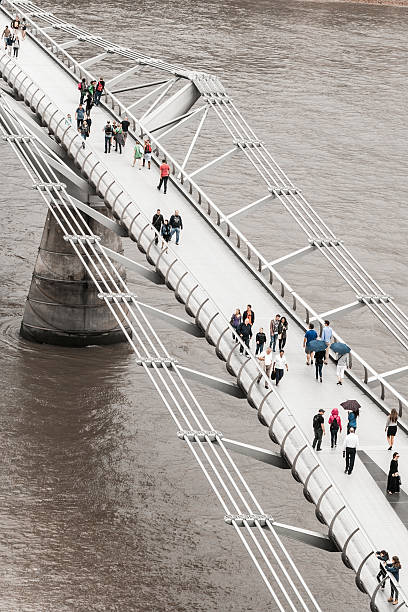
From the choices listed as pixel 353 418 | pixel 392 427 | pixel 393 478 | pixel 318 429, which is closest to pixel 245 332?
pixel 353 418

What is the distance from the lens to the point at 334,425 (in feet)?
89.2

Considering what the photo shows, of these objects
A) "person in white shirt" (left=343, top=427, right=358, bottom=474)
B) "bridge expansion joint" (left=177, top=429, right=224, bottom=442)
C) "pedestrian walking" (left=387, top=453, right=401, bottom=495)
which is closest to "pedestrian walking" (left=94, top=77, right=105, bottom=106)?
"bridge expansion joint" (left=177, top=429, right=224, bottom=442)

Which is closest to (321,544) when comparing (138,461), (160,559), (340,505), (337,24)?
(340,505)

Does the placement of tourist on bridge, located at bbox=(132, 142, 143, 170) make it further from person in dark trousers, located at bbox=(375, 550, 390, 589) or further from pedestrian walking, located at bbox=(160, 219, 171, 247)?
person in dark trousers, located at bbox=(375, 550, 390, 589)

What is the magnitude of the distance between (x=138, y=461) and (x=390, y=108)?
38785 mm

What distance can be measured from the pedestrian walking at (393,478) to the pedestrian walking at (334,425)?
1560 millimetres

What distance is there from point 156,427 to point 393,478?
41.6 feet

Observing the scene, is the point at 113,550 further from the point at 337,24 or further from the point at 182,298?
the point at 337,24

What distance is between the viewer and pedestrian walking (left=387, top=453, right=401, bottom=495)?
1020 inches

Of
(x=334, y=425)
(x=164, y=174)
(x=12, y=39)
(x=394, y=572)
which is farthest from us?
(x=12, y=39)

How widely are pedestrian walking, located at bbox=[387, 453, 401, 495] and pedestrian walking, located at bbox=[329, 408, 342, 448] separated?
1560 mm

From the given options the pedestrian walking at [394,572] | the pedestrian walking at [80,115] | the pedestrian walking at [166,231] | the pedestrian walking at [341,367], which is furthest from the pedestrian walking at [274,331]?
the pedestrian walking at [80,115]

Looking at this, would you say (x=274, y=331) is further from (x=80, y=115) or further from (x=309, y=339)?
(x=80, y=115)

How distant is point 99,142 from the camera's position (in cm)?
4256
